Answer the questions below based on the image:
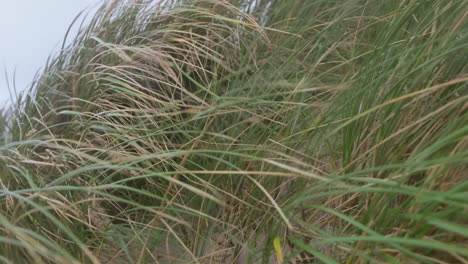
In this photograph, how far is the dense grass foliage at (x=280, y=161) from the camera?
744mm

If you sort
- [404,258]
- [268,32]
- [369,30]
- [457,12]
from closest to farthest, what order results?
[404,258] → [457,12] → [369,30] → [268,32]

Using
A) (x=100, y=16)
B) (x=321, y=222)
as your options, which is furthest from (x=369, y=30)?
(x=100, y=16)

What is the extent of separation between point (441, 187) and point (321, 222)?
0.33 m

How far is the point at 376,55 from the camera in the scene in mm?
1008

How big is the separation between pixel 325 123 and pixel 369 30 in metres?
0.48

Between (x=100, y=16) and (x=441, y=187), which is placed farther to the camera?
(x=100, y=16)

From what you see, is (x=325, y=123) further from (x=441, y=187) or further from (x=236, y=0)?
(x=236, y=0)

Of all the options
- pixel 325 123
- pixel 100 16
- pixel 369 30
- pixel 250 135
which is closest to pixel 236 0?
pixel 100 16

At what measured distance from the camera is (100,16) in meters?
2.06

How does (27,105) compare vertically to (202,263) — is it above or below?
above

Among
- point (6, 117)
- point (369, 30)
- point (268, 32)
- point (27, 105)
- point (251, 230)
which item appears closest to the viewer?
point (251, 230)

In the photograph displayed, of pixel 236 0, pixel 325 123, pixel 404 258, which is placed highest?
pixel 236 0

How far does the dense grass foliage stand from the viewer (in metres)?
0.74

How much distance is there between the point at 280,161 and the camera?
1.08 m
